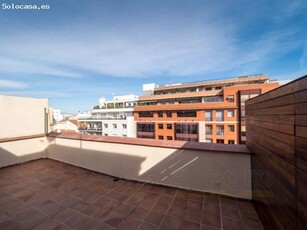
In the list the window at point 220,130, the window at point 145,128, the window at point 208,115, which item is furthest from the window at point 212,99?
the window at point 145,128

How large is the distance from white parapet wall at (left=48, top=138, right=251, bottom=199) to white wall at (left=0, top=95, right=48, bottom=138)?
220 cm

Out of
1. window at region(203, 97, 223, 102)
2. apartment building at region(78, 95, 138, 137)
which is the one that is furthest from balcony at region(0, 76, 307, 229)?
apartment building at region(78, 95, 138, 137)

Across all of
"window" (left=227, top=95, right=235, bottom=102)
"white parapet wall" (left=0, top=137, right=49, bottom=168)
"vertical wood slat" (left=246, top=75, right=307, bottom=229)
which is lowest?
"white parapet wall" (left=0, top=137, right=49, bottom=168)

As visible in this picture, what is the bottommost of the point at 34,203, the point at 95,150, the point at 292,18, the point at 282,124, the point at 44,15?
the point at 34,203

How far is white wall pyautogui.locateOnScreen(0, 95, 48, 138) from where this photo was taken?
154 inches

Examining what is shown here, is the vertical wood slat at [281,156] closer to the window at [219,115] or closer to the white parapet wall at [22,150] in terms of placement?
the white parapet wall at [22,150]

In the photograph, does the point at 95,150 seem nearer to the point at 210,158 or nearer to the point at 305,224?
the point at 210,158

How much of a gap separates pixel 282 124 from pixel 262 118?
1.82 ft

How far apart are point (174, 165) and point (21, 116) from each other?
16.3ft

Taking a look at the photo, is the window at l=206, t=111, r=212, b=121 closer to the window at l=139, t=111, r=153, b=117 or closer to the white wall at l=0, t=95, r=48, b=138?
the window at l=139, t=111, r=153, b=117

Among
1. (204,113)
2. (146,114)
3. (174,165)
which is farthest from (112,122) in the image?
(174,165)

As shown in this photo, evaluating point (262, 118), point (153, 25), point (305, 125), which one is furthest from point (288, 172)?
point (153, 25)

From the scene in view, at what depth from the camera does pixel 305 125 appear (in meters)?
0.89

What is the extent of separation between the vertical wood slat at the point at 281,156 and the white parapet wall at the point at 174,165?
0.99 feet
